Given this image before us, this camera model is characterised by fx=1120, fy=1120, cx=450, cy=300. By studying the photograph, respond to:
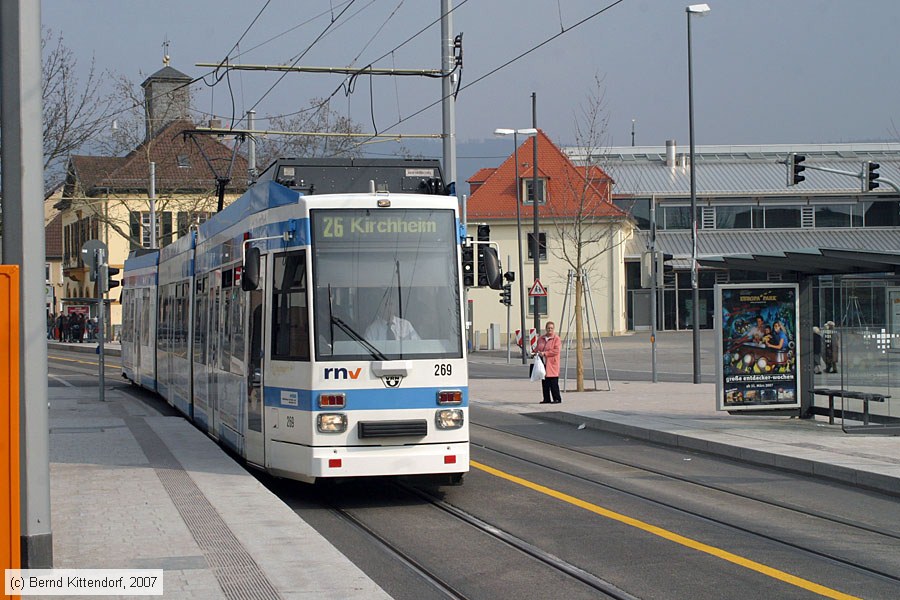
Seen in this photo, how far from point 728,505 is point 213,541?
5.33 meters

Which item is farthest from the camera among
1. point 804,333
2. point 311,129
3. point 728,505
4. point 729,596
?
point 311,129

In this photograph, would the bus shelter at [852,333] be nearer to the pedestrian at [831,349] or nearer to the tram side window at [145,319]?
the pedestrian at [831,349]

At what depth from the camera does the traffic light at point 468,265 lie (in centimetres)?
1152

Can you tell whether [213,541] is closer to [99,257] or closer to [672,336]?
[99,257]

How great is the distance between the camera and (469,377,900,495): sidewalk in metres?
13.5

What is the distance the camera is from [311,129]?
47219mm

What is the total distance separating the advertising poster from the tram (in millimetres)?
8550

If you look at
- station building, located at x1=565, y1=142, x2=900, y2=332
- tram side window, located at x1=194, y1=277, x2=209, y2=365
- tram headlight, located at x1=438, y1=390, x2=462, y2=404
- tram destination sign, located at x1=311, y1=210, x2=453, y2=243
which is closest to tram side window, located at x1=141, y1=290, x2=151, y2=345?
tram side window, located at x1=194, y1=277, x2=209, y2=365

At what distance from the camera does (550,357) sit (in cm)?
2367

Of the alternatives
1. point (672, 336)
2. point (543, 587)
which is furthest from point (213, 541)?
point (672, 336)

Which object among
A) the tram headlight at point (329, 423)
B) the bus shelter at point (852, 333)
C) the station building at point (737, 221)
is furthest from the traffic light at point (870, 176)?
the station building at point (737, 221)

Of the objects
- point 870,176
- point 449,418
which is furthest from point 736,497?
point 870,176

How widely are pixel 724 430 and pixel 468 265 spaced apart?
7764 mm

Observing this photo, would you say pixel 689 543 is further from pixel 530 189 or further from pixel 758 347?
pixel 530 189
